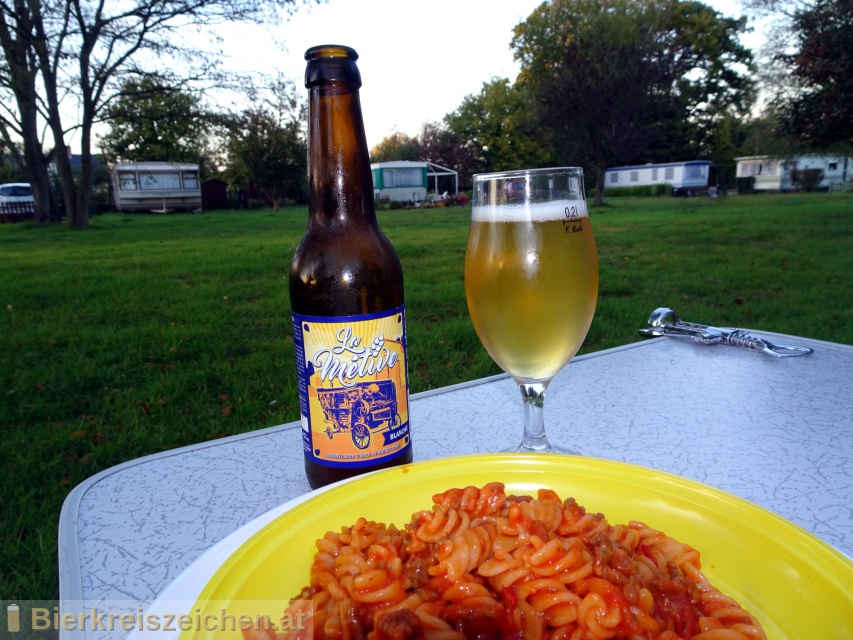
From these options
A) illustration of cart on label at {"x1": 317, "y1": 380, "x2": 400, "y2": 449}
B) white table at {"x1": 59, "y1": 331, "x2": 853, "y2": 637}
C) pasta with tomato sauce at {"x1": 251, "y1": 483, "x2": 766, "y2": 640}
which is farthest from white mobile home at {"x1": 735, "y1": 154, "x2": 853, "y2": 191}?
pasta with tomato sauce at {"x1": 251, "y1": 483, "x2": 766, "y2": 640}

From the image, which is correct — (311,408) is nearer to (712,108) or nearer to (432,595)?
(432,595)

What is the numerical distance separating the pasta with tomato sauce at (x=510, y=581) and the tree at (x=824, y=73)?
42.5 ft

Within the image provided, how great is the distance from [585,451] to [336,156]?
751mm

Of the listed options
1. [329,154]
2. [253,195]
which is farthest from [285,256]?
[253,195]

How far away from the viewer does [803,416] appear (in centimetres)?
135

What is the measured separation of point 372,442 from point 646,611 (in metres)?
0.53

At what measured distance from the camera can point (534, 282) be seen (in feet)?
3.45

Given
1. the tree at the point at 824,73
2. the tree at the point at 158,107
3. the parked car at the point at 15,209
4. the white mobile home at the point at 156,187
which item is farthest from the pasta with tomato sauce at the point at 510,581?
the white mobile home at the point at 156,187

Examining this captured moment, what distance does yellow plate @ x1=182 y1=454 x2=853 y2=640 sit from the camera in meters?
0.63

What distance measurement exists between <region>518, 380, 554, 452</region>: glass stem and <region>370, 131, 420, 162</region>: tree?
4509 centimetres

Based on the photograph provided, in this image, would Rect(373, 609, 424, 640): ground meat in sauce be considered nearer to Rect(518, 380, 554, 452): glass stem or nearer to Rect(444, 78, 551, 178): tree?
Rect(518, 380, 554, 452): glass stem

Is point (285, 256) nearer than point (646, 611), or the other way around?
point (646, 611)

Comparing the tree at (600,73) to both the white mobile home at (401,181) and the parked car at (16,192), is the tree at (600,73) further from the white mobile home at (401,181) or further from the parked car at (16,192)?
the parked car at (16,192)

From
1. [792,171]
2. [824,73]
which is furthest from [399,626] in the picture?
[792,171]
